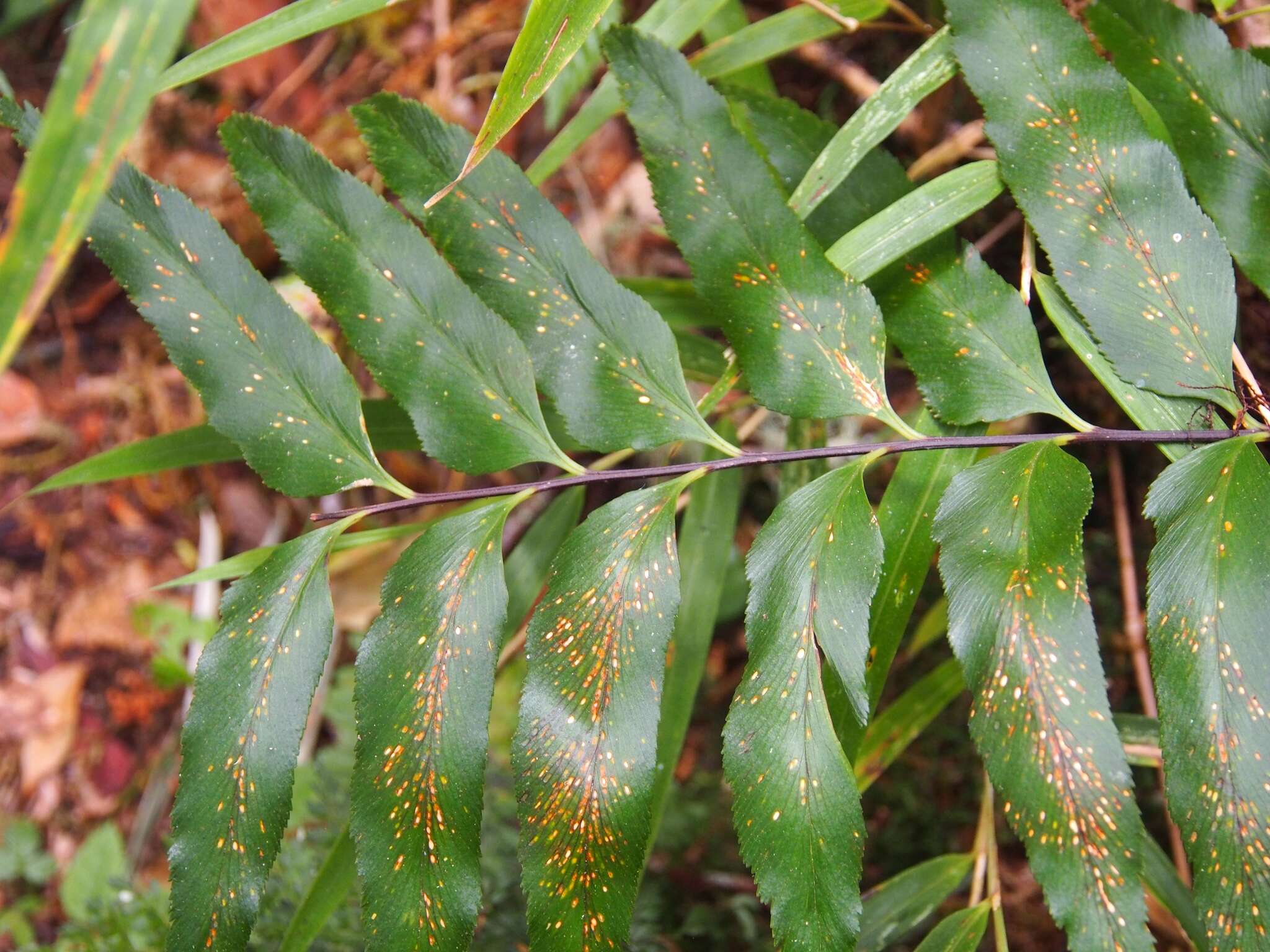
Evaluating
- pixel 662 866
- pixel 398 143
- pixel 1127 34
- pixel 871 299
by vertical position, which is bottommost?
pixel 662 866

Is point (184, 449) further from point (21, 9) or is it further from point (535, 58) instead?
point (21, 9)

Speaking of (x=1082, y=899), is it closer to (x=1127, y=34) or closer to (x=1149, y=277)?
(x=1149, y=277)

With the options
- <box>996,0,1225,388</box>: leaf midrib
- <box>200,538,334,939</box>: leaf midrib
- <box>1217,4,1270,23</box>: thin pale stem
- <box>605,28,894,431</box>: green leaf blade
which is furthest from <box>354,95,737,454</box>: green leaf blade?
<box>1217,4,1270,23</box>: thin pale stem

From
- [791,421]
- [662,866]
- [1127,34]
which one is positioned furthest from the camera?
[662,866]

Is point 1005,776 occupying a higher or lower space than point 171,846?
lower

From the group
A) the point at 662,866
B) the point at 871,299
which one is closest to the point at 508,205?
the point at 871,299

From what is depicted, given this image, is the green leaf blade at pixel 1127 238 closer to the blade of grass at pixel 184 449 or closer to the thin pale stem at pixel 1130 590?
the thin pale stem at pixel 1130 590
